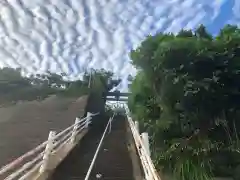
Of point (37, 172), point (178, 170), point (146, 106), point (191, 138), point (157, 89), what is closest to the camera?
point (37, 172)

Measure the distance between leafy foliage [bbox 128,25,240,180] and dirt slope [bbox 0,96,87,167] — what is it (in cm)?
354

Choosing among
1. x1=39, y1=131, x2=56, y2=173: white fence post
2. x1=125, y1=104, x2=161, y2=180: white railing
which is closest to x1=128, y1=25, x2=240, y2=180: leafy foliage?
x1=125, y1=104, x2=161, y2=180: white railing

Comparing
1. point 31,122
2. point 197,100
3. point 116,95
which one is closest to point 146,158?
point 197,100

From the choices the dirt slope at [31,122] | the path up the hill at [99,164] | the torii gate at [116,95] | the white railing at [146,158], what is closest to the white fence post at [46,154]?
the path up the hill at [99,164]

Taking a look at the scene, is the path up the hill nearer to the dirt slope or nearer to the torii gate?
the dirt slope

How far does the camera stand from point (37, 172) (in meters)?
4.71

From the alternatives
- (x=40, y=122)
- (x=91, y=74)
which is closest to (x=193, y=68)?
(x=40, y=122)

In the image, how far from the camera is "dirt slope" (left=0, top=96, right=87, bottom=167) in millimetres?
6716

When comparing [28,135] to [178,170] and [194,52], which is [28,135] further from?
[194,52]

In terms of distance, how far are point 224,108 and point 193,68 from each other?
4.64 feet

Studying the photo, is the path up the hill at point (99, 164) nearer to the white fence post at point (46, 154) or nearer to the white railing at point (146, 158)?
the white fence post at point (46, 154)

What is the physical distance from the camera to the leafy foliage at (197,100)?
7250 mm

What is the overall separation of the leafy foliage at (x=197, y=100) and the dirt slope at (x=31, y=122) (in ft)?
11.6

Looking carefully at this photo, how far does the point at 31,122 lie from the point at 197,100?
5.99 meters
